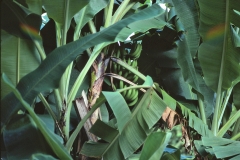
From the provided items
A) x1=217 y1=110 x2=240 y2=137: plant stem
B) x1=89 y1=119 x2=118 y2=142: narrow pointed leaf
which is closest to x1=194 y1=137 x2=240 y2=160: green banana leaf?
x1=217 y1=110 x2=240 y2=137: plant stem

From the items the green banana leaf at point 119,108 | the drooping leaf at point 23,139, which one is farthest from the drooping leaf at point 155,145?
the drooping leaf at point 23,139

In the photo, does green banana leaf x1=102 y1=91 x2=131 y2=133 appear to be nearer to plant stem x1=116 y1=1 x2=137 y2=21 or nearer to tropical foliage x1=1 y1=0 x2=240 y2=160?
tropical foliage x1=1 y1=0 x2=240 y2=160

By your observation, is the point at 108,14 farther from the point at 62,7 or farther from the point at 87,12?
the point at 62,7

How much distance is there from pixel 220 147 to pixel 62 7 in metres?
0.57

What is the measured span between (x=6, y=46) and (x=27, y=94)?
0.09m

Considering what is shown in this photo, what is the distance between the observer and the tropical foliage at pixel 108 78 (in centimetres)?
49

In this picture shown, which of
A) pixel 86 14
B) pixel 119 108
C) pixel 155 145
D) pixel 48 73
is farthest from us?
pixel 86 14

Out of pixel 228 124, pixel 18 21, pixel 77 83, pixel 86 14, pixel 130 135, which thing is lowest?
pixel 228 124

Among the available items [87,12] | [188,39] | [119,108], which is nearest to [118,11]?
[87,12]

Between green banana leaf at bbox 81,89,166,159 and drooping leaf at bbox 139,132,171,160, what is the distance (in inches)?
4.8

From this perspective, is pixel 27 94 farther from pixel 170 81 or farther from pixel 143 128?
pixel 170 81

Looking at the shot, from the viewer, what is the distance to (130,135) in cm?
74

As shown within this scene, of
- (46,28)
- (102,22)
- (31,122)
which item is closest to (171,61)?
(102,22)

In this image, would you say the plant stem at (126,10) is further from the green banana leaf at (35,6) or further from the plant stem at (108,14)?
the green banana leaf at (35,6)
